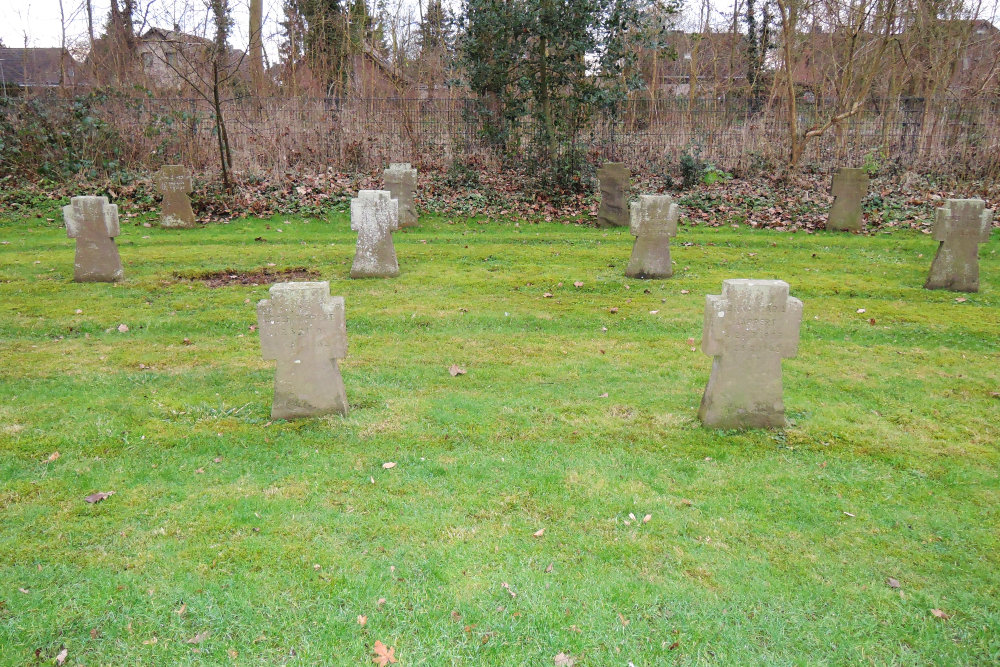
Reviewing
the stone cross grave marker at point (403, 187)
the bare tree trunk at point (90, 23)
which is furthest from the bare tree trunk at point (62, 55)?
the stone cross grave marker at point (403, 187)

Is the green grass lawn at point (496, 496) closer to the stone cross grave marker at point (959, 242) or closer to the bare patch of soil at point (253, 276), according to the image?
the stone cross grave marker at point (959, 242)

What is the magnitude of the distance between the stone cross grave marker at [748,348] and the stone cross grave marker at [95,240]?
908 centimetres

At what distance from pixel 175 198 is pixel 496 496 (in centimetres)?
1353

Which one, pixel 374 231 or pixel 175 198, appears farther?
pixel 175 198

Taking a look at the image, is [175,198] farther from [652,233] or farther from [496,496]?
[496,496]

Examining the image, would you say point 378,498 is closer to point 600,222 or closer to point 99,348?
point 99,348

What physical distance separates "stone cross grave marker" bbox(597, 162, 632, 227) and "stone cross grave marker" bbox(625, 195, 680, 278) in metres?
5.09

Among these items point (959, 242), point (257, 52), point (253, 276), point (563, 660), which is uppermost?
point (257, 52)

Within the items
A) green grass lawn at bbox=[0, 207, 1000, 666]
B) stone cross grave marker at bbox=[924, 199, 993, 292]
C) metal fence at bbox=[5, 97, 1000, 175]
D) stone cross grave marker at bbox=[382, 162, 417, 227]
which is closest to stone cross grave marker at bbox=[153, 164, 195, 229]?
metal fence at bbox=[5, 97, 1000, 175]

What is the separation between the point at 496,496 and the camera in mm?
4637

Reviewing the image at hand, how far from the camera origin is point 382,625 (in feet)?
11.4

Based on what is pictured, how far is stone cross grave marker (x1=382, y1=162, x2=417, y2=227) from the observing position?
15.5 meters

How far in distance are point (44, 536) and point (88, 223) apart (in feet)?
25.1

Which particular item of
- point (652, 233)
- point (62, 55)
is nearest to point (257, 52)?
point (62, 55)
